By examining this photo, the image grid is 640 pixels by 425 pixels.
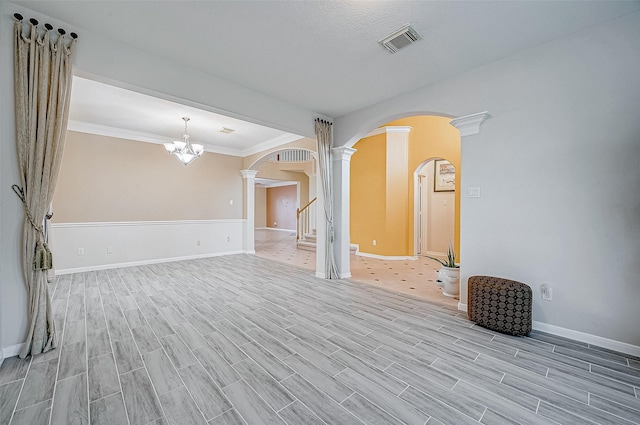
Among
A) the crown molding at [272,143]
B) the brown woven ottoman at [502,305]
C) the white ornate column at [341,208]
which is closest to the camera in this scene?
the brown woven ottoman at [502,305]

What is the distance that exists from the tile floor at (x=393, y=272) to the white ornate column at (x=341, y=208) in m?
0.38

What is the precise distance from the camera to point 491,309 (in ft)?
8.43

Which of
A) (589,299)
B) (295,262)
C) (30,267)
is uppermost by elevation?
(30,267)

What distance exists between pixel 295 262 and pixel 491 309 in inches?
165

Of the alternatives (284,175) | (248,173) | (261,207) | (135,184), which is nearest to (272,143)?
(248,173)

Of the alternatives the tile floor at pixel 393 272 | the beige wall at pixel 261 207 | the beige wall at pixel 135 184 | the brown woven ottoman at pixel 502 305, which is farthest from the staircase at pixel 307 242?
the beige wall at pixel 261 207

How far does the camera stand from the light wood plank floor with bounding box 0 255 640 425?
1.50 metres

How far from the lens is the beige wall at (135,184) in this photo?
4.84m

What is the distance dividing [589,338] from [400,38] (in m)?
3.35

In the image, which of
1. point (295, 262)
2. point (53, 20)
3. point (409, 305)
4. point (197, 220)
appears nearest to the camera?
point (53, 20)

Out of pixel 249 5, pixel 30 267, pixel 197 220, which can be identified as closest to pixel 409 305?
pixel 249 5

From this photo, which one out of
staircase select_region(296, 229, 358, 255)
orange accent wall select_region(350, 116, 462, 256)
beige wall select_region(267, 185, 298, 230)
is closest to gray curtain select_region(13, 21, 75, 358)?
orange accent wall select_region(350, 116, 462, 256)

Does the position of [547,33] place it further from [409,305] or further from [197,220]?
[197,220]

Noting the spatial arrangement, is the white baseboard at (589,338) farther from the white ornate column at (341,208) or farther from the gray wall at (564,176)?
the white ornate column at (341,208)
